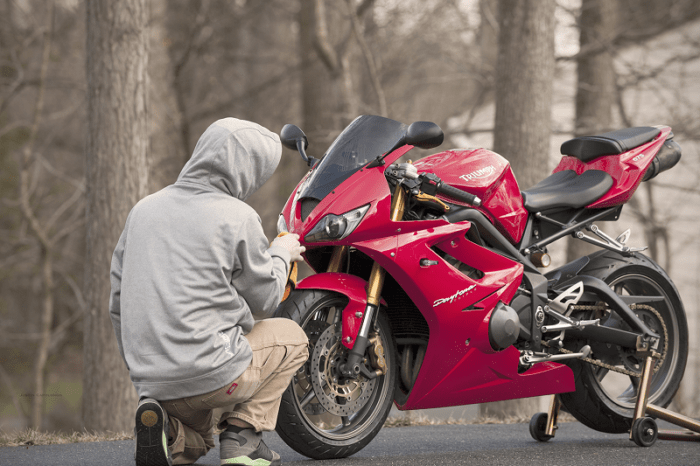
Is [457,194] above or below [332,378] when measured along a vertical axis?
above

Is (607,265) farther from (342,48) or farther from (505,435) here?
(342,48)

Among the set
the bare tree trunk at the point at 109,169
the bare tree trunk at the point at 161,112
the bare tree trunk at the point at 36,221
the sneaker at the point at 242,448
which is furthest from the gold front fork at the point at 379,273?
the bare tree trunk at the point at 36,221

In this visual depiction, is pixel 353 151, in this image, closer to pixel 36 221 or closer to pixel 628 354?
pixel 628 354

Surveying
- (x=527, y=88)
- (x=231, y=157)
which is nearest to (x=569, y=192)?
(x=231, y=157)

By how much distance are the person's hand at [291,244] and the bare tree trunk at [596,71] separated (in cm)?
756

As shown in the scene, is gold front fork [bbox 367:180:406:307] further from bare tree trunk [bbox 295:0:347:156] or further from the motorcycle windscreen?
bare tree trunk [bbox 295:0:347:156]

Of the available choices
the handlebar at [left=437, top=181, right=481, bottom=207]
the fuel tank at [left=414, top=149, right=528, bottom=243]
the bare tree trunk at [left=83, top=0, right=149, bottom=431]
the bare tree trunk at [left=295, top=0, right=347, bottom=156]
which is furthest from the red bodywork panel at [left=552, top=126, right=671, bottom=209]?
the bare tree trunk at [left=295, top=0, right=347, bottom=156]

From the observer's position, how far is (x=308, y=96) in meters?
11.8

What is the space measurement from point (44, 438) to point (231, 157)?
2578 millimetres

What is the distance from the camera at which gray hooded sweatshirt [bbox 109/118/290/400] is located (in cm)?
315

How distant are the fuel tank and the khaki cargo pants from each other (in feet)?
3.93

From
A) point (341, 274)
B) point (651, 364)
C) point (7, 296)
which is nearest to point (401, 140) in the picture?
point (341, 274)

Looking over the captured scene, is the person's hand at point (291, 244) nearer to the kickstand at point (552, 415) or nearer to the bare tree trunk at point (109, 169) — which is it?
the kickstand at point (552, 415)

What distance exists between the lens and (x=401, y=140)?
3994 millimetres
